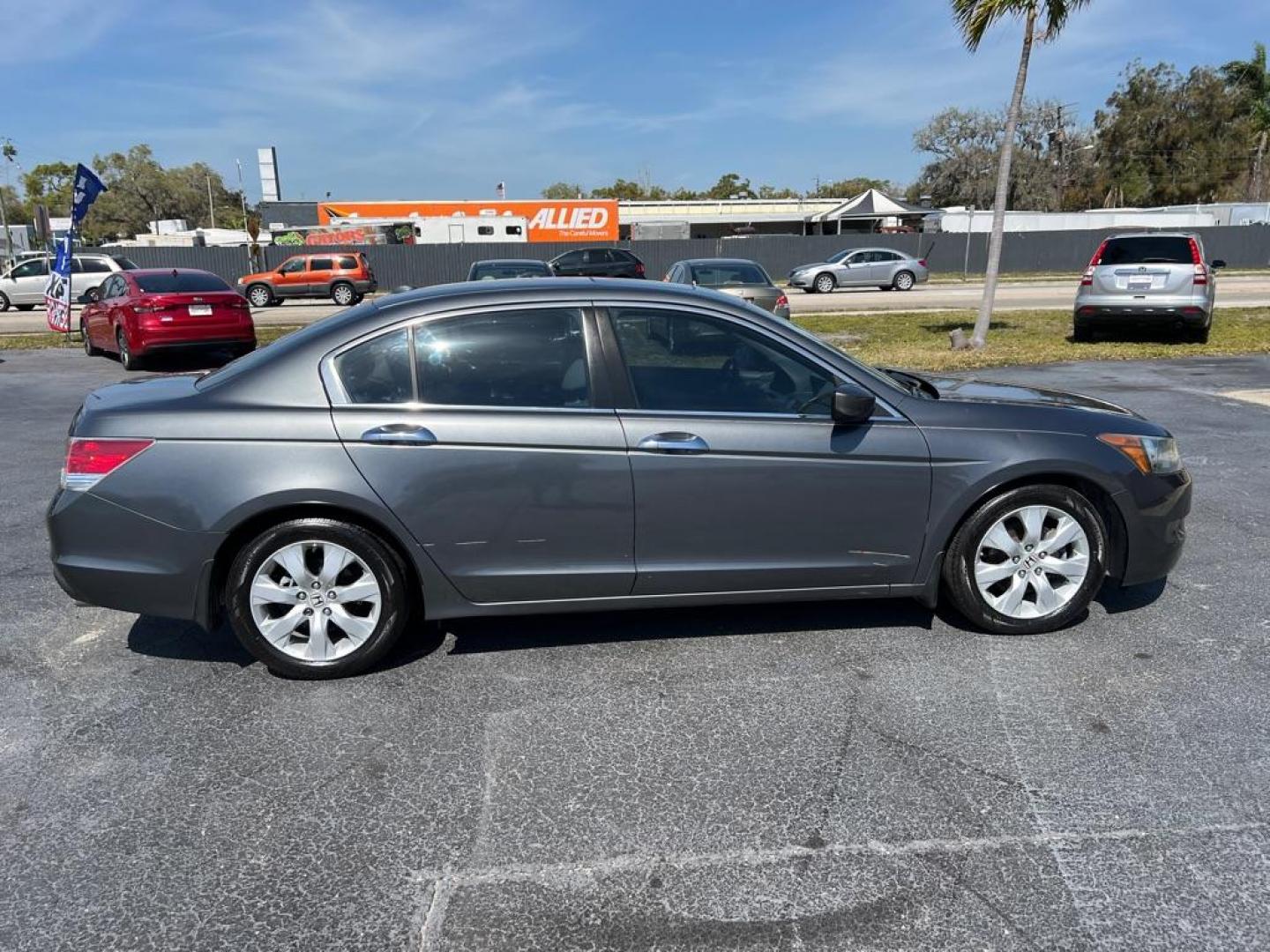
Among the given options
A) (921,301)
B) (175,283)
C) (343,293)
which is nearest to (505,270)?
(175,283)

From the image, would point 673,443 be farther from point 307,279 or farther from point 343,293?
point 307,279

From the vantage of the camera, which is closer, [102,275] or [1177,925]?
[1177,925]

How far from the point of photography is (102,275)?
79.9 feet

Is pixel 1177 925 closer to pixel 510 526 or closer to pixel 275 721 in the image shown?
pixel 510 526

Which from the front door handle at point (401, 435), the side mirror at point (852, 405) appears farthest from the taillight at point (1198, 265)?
the front door handle at point (401, 435)

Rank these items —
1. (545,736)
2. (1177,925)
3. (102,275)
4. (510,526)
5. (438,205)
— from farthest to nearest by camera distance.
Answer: (438,205)
(102,275)
(510,526)
(545,736)
(1177,925)

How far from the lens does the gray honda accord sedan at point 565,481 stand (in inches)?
144

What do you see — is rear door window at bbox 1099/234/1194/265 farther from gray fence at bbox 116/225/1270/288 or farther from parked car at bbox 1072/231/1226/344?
gray fence at bbox 116/225/1270/288

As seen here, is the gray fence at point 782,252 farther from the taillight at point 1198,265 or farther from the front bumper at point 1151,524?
the front bumper at point 1151,524

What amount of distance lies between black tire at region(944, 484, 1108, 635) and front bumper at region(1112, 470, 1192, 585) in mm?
112

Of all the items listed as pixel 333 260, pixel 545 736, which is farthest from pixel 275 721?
pixel 333 260

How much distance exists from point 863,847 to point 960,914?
1.10ft

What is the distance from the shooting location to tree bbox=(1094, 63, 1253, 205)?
6184cm

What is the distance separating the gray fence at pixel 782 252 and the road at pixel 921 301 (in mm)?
5774
